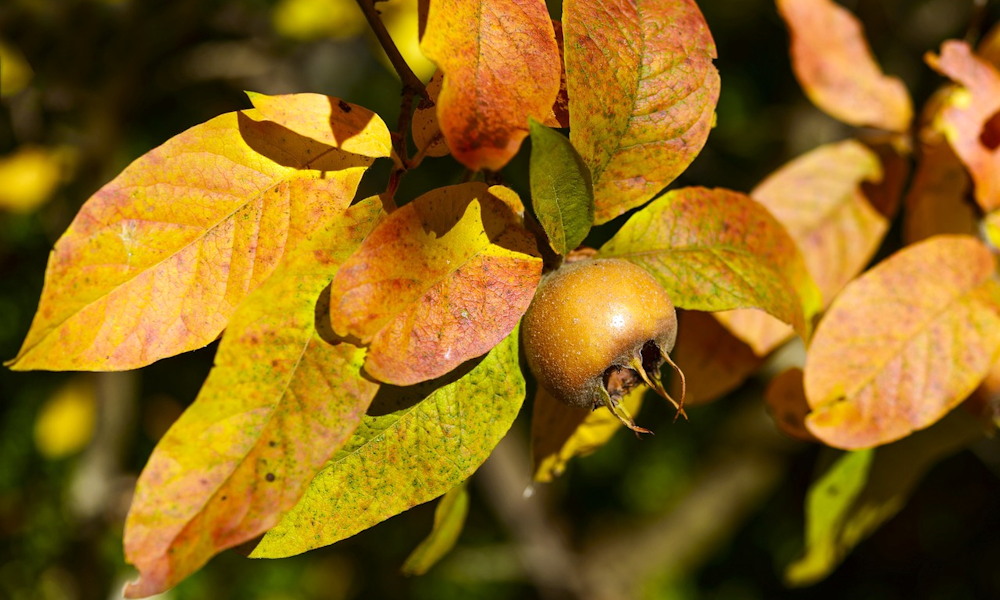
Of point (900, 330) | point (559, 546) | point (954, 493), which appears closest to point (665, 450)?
point (559, 546)

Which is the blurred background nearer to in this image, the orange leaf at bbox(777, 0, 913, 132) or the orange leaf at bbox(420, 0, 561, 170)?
the orange leaf at bbox(777, 0, 913, 132)

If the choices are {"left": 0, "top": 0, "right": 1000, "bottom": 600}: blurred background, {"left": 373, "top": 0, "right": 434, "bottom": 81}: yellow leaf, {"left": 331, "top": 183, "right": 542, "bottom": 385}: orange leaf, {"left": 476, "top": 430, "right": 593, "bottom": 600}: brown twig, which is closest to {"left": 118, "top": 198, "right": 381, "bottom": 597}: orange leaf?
{"left": 331, "top": 183, "right": 542, "bottom": 385}: orange leaf

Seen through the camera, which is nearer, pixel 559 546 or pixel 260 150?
pixel 260 150

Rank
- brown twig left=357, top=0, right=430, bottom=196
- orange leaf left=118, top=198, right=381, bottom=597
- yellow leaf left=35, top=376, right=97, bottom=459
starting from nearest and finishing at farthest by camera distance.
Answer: orange leaf left=118, top=198, right=381, bottom=597, brown twig left=357, top=0, right=430, bottom=196, yellow leaf left=35, top=376, right=97, bottom=459

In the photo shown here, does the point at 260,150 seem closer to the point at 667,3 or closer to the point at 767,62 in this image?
the point at 667,3

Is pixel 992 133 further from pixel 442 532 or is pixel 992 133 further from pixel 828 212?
pixel 442 532

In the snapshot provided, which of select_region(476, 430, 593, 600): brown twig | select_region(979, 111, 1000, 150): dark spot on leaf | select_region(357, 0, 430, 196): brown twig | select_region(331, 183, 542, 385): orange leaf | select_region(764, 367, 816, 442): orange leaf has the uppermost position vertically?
select_region(357, 0, 430, 196): brown twig

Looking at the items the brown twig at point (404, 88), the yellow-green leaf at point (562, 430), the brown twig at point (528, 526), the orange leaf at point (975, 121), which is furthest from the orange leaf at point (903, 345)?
the brown twig at point (528, 526)
